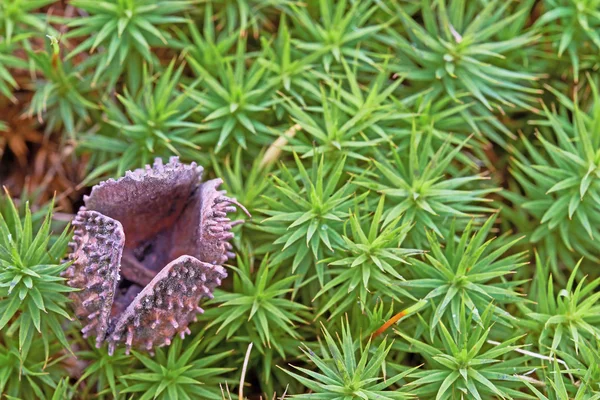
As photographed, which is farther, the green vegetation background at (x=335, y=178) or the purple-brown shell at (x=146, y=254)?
the green vegetation background at (x=335, y=178)

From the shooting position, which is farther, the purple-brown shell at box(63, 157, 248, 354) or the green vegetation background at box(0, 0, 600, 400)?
the green vegetation background at box(0, 0, 600, 400)

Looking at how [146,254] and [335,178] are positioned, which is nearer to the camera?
[335,178]

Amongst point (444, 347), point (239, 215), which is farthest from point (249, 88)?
point (444, 347)

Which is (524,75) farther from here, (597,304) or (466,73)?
(597,304)
